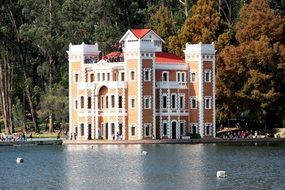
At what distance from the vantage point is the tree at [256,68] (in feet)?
375

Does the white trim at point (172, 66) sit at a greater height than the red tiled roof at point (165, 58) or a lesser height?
lesser

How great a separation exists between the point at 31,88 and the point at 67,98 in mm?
9540

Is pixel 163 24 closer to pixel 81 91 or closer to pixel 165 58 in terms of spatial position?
pixel 165 58

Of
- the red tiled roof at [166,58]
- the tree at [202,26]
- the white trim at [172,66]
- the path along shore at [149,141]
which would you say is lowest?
the path along shore at [149,141]

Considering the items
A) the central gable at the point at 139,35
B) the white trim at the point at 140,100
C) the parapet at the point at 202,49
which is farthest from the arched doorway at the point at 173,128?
the central gable at the point at 139,35

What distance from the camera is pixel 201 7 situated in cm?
12188

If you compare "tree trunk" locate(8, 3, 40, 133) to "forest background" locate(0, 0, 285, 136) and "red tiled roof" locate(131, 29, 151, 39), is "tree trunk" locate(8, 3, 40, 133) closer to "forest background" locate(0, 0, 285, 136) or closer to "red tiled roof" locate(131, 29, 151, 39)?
"forest background" locate(0, 0, 285, 136)

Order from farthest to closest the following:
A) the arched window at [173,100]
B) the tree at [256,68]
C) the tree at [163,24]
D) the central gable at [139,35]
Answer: the tree at [163,24]
the arched window at [173,100]
the central gable at [139,35]
the tree at [256,68]

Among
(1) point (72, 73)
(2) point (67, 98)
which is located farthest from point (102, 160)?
(2) point (67, 98)

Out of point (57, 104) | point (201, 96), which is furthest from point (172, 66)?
point (57, 104)

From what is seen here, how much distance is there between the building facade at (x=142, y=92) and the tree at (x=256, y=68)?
6.32ft

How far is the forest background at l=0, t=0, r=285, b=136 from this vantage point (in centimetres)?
11525

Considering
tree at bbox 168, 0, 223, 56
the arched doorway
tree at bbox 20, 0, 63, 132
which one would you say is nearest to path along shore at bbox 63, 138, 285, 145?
the arched doorway

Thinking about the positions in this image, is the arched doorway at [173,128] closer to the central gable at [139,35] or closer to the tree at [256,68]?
the tree at [256,68]
